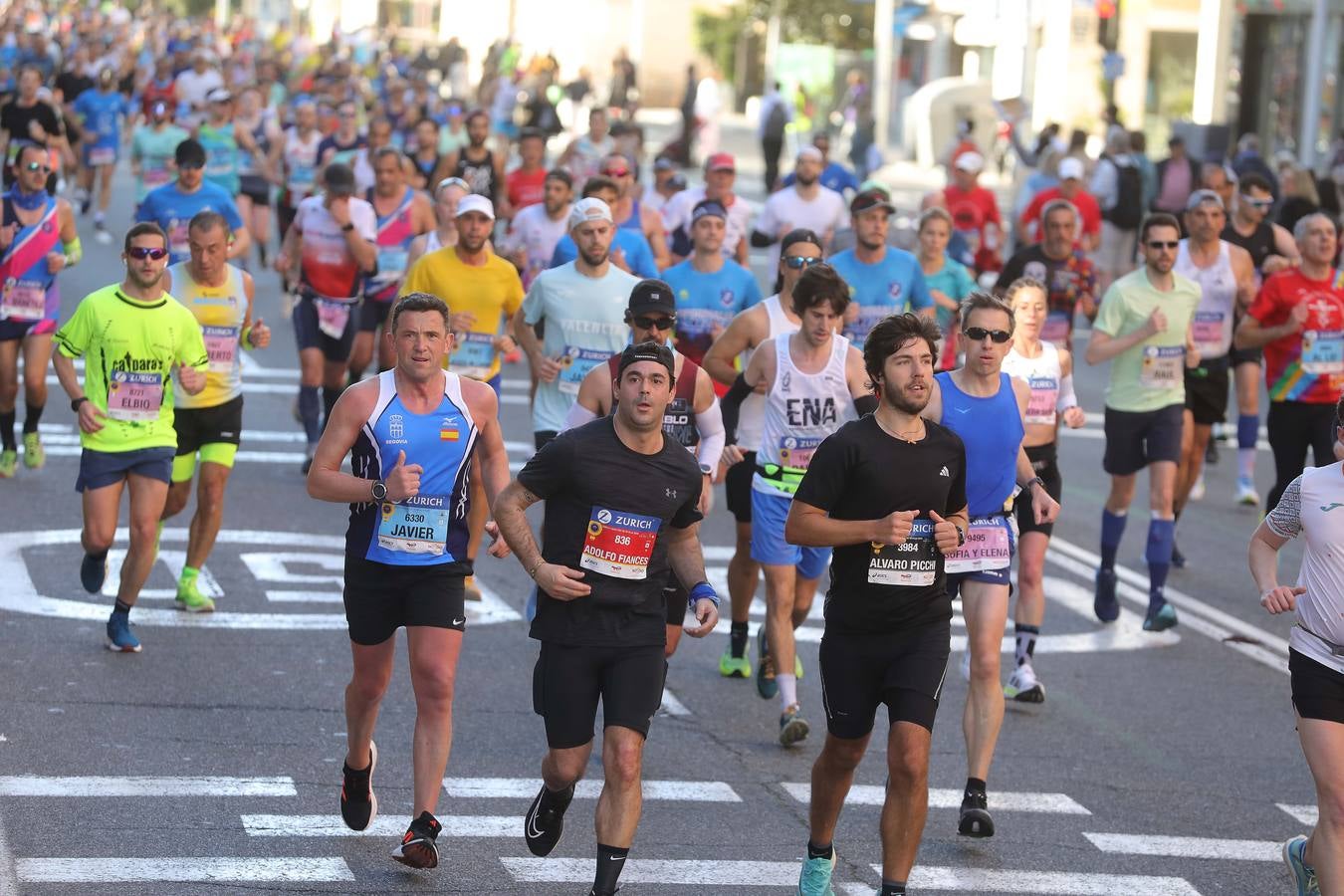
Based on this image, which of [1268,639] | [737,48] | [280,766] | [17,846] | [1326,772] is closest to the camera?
[1326,772]

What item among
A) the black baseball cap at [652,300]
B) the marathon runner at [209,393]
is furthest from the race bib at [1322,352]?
the marathon runner at [209,393]

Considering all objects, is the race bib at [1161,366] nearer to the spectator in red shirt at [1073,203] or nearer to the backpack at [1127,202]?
the spectator in red shirt at [1073,203]

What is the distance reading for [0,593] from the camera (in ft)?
35.8

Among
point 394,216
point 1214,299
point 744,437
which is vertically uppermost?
point 394,216

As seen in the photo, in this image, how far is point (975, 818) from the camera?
8047 millimetres

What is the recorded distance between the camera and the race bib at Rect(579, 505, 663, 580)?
6.96 metres

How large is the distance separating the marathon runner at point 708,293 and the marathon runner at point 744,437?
1.65 meters

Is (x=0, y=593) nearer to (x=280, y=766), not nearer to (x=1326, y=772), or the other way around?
(x=280, y=766)

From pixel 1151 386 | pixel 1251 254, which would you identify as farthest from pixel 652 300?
pixel 1251 254

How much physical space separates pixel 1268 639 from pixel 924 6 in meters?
38.6

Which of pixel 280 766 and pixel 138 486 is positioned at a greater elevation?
pixel 138 486

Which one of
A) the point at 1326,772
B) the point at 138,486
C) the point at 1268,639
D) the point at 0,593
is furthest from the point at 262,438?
the point at 1326,772

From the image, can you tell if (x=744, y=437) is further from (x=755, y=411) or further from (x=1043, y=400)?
(x=1043, y=400)

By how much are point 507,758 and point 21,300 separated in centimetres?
634
